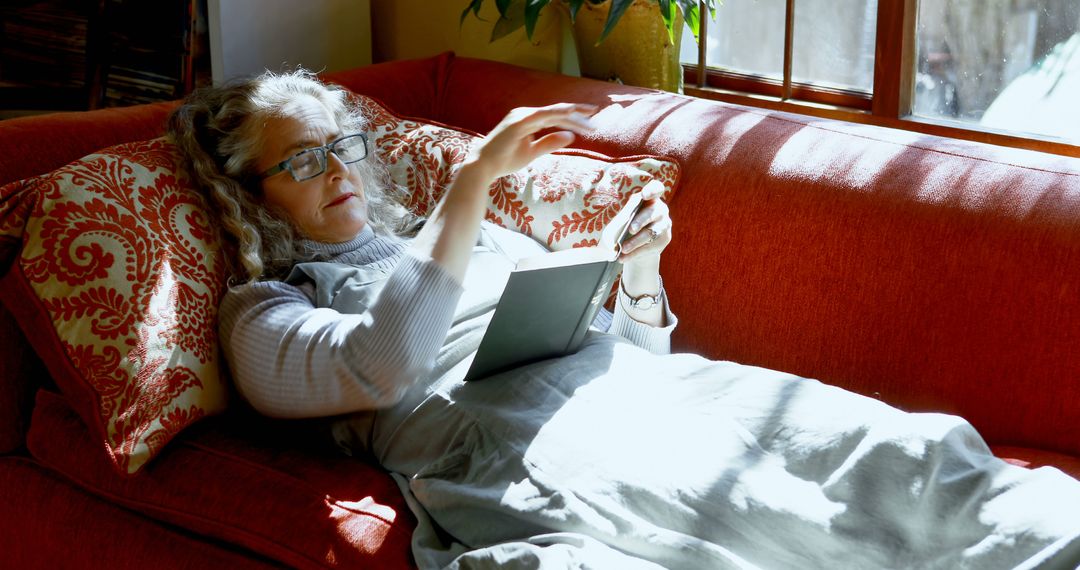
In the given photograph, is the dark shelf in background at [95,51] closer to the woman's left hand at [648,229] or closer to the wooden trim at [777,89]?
the wooden trim at [777,89]

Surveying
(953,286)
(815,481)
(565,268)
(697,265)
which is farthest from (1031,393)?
(565,268)

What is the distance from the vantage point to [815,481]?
116cm

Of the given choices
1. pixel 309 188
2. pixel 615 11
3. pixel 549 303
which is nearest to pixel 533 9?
pixel 615 11

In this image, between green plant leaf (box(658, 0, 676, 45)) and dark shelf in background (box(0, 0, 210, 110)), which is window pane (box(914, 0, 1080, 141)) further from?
dark shelf in background (box(0, 0, 210, 110))

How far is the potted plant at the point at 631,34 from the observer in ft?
7.22

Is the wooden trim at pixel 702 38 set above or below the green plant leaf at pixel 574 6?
below

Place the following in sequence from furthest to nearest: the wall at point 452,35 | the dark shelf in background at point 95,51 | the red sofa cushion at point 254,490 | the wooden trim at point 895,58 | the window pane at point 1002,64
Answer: the wall at point 452,35 → the dark shelf in background at point 95,51 → the wooden trim at point 895,58 → the window pane at point 1002,64 → the red sofa cushion at point 254,490

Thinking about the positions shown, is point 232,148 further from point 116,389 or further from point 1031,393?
point 1031,393

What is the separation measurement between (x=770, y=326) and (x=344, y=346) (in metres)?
0.70

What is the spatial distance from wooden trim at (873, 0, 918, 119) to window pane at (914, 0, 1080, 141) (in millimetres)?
24

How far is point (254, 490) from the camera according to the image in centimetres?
132

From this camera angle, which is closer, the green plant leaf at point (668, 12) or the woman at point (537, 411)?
the woman at point (537, 411)

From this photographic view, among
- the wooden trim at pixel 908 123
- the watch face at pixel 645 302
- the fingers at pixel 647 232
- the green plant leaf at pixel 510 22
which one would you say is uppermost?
the green plant leaf at pixel 510 22

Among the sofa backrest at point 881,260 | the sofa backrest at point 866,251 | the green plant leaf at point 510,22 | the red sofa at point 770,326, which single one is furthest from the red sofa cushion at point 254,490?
the green plant leaf at point 510,22
